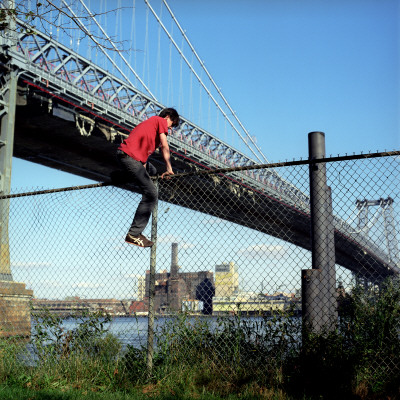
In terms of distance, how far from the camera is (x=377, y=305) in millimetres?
4332

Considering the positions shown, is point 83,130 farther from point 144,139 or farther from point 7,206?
point 144,139

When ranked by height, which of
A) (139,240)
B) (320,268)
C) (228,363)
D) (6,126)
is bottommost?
(228,363)

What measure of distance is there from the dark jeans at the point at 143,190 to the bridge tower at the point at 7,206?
519 cm

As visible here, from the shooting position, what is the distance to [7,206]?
11.7 m

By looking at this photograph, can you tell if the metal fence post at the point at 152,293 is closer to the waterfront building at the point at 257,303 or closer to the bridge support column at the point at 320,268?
the waterfront building at the point at 257,303

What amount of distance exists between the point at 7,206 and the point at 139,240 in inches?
328

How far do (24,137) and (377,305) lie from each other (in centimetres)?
2331

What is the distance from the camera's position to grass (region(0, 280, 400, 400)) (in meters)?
3.44

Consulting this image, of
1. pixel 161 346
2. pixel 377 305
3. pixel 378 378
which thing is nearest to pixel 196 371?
pixel 161 346

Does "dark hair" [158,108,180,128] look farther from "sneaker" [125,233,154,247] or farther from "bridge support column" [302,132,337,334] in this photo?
"bridge support column" [302,132,337,334]

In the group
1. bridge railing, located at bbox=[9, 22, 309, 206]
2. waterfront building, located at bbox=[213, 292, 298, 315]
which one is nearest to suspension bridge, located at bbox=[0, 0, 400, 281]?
bridge railing, located at bbox=[9, 22, 309, 206]

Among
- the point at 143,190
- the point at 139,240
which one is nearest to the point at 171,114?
the point at 143,190

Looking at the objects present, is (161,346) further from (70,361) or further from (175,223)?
(175,223)

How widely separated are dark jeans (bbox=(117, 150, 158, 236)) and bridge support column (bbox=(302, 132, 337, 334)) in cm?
142
